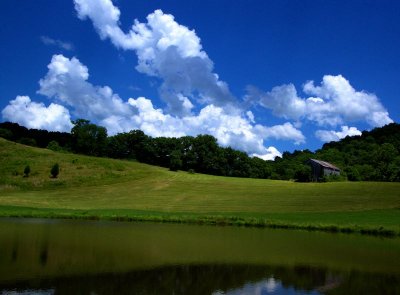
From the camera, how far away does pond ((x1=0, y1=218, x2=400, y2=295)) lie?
52.3ft

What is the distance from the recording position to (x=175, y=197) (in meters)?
74.8

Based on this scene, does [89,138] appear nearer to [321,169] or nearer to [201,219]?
[321,169]

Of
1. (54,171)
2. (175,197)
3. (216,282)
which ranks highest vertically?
(54,171)

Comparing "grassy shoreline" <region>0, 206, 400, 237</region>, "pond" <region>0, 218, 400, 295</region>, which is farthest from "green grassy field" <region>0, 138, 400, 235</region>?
"pond" <region>0, 218, 400, 295</region>

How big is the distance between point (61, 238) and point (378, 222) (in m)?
35.7

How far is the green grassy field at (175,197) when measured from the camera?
50.8m

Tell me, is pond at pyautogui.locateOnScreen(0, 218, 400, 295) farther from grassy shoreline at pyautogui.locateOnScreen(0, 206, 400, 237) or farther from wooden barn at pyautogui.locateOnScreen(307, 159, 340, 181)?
wooden barn at pyautogui.locateOnScreen(307, 159, 340, 181)

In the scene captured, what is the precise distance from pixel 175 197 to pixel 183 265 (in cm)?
5441

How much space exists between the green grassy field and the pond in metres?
18.8

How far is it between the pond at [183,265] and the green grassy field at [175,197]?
18.8 meters

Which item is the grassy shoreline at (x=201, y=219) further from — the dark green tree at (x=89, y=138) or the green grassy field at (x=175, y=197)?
the dark green tree at (x=89, y=138)

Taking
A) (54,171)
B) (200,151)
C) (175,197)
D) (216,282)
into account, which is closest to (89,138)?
(200,151)

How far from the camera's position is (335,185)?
8381cm

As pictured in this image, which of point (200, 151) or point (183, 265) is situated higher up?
point (200, 151)
